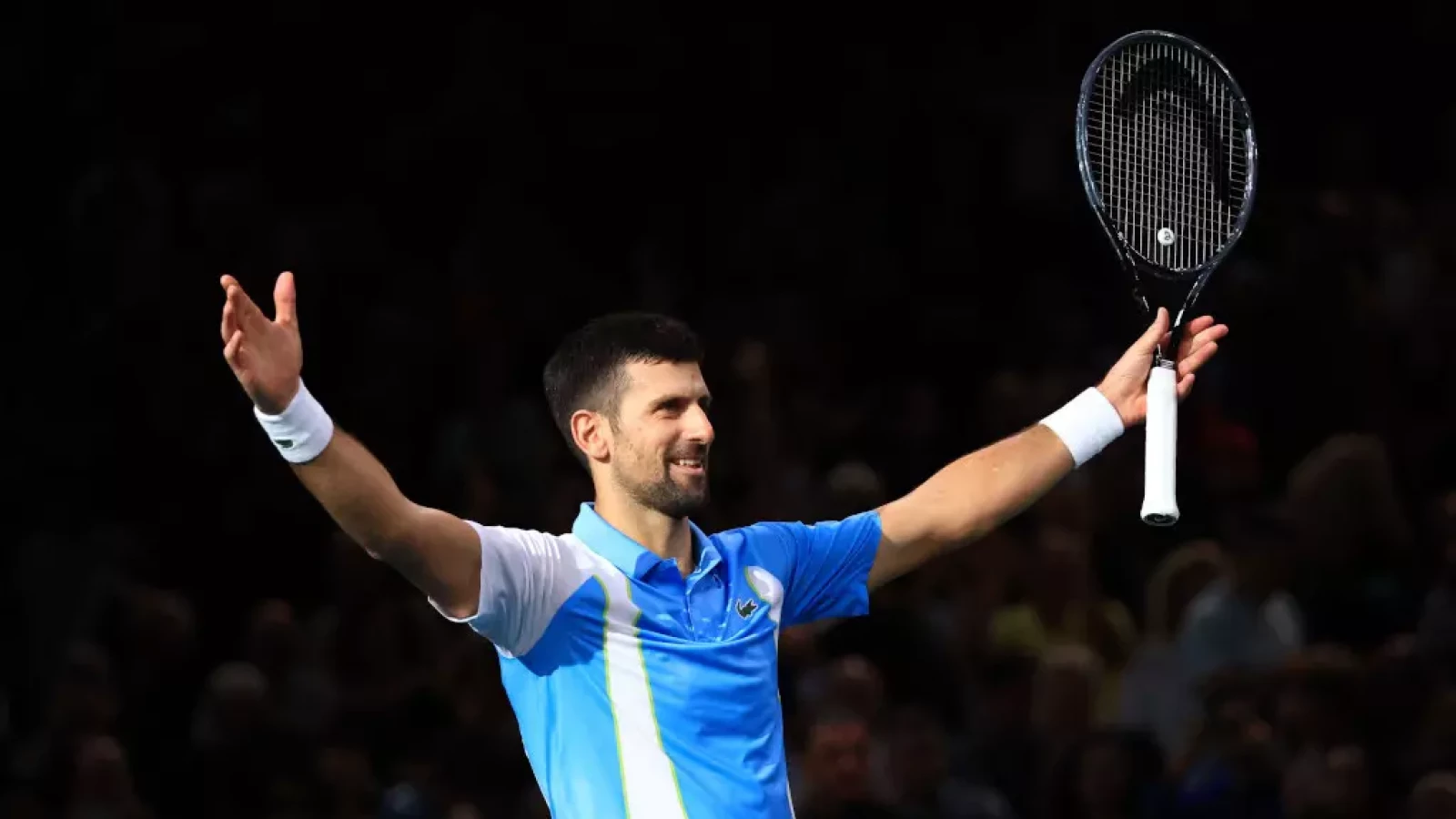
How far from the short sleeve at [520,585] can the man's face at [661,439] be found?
8.1 inches

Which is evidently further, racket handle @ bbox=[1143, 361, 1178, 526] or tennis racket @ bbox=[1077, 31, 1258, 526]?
tennis racket @ bbox=[1077, 31, 1258, 526]

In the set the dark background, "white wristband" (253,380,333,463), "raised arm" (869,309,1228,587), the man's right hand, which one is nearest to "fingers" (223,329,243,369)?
the man's right hand

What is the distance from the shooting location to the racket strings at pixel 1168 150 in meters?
5.32

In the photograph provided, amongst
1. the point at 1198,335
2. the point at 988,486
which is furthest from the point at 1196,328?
the point at 988,486

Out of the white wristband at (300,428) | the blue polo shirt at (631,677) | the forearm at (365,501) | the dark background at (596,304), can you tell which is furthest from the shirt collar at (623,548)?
the dark background at (596,304)

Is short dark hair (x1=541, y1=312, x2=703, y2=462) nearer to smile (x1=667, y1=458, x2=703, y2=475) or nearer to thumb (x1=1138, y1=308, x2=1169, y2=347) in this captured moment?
smile (x1=667, y1=458, x2=703, y2=475)

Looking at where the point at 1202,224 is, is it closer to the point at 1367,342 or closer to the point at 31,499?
the point at 1367,342

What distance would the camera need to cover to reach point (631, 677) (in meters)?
4.55

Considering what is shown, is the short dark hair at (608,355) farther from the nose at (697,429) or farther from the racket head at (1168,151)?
the racket head at (1168,151)

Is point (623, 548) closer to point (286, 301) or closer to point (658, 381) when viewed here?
point (658, 381)

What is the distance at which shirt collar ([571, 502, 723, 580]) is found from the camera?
4641mm

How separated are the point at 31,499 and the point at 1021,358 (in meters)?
3.89

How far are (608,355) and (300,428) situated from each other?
33.7 inches

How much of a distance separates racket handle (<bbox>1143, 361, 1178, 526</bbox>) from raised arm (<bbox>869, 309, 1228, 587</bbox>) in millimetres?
90
